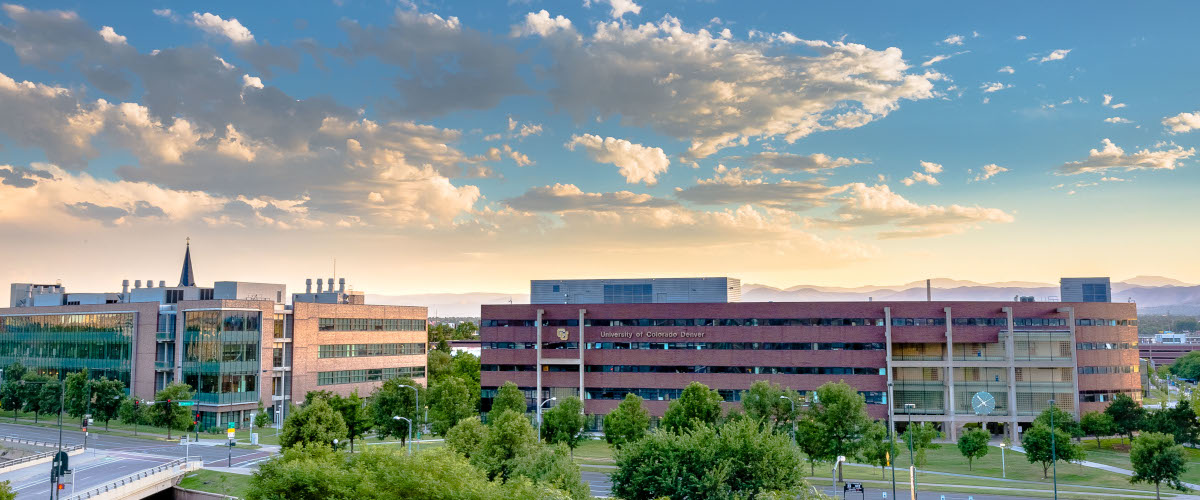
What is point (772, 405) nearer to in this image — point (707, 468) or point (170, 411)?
point (707, 468)

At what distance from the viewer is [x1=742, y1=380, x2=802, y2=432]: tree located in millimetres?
85438

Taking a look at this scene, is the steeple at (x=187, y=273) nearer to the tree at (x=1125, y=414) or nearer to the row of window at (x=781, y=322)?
the row of window at (x=781, y=322)

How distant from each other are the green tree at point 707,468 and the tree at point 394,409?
4553 centimetres

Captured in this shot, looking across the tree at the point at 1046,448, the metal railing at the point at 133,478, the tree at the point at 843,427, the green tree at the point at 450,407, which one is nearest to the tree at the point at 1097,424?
the tree at the point at 1046,448

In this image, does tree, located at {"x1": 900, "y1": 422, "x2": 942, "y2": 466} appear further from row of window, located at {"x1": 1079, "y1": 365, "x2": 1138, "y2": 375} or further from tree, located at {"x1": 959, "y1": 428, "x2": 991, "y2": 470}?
row of window, located at {"x1": 1079, "y1": 365, "x2": 1138, "y2": 375}

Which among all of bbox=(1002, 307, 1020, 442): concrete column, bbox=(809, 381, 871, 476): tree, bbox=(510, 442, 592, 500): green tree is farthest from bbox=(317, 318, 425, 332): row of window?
bbox=(1002, 307, 1020, 442): concrete column

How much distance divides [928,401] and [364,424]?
228 ft

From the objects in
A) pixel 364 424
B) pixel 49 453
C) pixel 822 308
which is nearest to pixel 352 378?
pixel 364 424

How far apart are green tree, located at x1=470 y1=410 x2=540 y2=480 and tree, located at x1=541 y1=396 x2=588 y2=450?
27.1m

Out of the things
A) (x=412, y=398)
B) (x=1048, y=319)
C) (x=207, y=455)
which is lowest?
(x=207, y=455)

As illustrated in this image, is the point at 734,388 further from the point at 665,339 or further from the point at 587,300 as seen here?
the point at 587,300

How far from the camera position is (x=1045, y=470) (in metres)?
A: 74.2

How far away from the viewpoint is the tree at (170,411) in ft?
333

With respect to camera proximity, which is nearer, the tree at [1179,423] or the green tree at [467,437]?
the green tree at [467,437]
